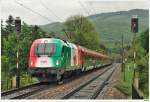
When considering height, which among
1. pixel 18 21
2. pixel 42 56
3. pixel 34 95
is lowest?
pixel 34 95

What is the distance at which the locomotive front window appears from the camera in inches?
1038

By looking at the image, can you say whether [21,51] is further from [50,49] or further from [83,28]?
[83,28]

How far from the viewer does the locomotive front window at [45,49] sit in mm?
26375

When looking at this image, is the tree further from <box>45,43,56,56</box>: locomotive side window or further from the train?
<box>45,43,56,56</box>: locomotive side window

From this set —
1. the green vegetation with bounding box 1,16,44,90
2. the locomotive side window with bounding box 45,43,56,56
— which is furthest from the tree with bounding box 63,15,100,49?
the locomotive side window with bounding box 45,43,56,56

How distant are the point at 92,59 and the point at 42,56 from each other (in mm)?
22418

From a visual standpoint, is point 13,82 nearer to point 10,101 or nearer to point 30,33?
point 10,101

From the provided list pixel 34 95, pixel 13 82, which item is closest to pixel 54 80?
pixel 13 82

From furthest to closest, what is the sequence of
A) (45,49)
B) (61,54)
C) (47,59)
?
(61,54) < (45,49) < (47,59)

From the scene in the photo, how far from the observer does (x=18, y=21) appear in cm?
2280

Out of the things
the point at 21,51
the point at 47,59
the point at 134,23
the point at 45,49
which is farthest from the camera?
the point at 21,51

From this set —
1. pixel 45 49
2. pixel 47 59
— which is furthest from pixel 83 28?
pixel 47 59

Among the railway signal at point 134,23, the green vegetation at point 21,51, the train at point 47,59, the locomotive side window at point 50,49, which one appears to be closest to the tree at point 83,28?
the green vegetation at point 21,51

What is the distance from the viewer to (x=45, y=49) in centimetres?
2647
